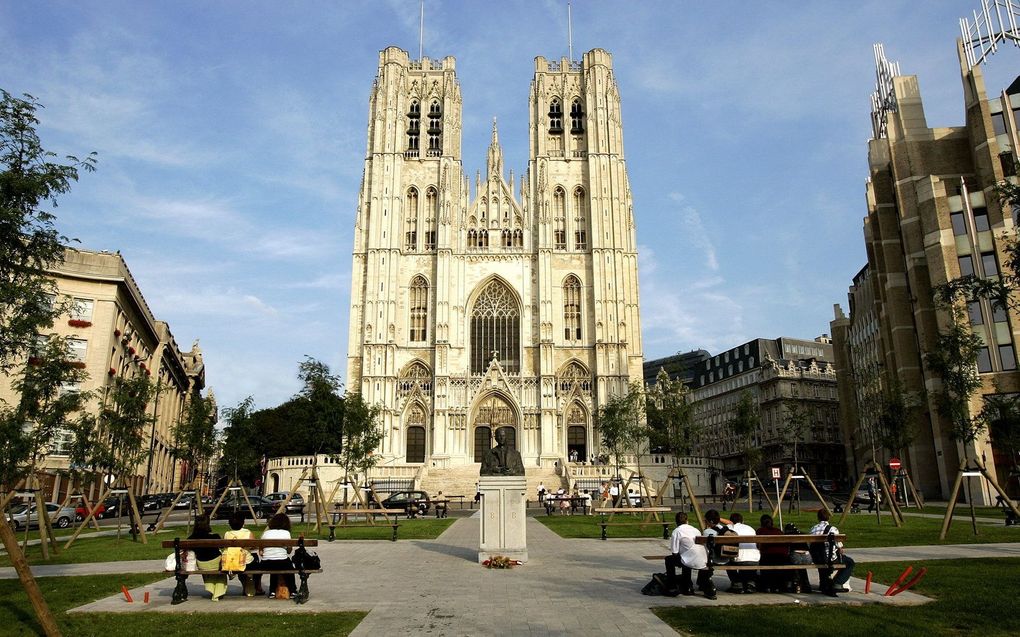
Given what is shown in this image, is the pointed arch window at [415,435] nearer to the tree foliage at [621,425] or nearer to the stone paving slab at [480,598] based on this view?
the tree foliage at [621,425]

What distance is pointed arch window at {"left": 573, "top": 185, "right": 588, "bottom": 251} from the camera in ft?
198

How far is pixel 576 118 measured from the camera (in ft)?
211

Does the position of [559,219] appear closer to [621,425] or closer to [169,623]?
[621,425]

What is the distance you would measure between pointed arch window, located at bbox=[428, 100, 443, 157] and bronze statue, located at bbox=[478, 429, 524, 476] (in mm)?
50637

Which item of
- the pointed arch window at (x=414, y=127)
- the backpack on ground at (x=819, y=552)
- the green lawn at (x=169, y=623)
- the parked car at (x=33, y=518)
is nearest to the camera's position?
the green lawn at (x=169, y=623)

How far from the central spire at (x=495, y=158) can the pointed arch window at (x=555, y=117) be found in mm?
4707

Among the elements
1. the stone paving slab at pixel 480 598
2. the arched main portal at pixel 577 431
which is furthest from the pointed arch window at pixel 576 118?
the stone paving slab at pixel 480 598

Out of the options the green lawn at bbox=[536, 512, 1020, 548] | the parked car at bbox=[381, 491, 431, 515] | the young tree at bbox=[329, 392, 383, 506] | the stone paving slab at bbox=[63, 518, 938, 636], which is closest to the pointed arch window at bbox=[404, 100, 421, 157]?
the young tree at bbox=[329, 392, 383, 506]

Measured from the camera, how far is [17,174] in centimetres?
1103

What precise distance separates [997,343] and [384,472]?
37.1m

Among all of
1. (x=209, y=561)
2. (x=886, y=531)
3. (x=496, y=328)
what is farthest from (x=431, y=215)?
(x=209, y=561)

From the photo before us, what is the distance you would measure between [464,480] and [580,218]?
941 inches

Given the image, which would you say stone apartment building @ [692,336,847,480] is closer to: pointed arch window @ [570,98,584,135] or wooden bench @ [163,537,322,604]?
pointed arch window @ [570,98,584,135]

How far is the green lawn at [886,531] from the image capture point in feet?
58.4
